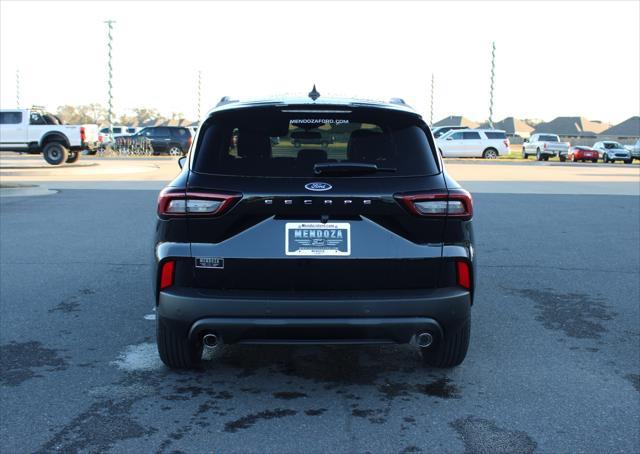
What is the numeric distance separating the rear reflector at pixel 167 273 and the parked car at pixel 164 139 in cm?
3936

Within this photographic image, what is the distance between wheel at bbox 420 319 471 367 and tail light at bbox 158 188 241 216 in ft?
5.25

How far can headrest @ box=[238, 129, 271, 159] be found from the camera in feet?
14.4

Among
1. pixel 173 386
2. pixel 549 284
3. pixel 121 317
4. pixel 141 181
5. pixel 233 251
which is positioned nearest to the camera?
pixel 233 251

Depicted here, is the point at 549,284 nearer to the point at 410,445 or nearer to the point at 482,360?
Result: the point at 482,360

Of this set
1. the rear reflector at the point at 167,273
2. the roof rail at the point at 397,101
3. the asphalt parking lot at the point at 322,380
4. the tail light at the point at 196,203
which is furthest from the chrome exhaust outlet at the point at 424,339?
the roof rail at the point at 397,101

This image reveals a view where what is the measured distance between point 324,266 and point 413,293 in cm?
52

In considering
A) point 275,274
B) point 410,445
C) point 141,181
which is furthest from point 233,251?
point 141,181

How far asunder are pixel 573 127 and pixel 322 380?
132695 millimetres

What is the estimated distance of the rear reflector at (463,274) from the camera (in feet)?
13.9

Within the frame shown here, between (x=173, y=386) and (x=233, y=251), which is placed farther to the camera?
(x=173, y=386)

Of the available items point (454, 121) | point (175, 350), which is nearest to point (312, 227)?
point (175, 350)

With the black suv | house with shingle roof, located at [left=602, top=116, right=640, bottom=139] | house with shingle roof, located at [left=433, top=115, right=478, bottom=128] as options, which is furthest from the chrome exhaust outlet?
house with shingle roof, located at [left=433, top=115, right=478, bottom=128]

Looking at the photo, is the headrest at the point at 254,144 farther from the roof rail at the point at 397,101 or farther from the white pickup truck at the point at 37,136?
the white pickup truck at the point at 37,136

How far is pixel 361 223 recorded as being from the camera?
406 centimetres
